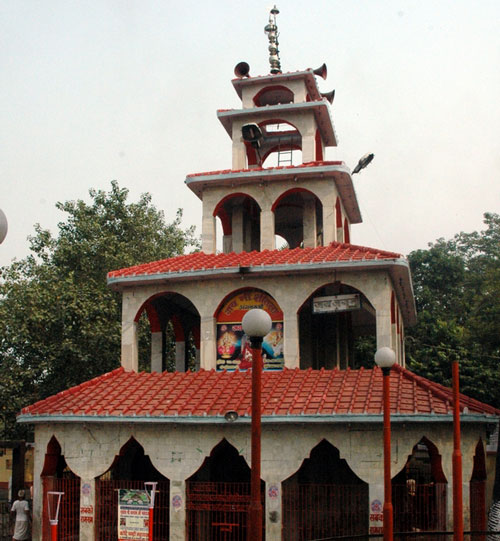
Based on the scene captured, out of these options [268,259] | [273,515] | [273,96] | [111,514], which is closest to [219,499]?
[273,515]

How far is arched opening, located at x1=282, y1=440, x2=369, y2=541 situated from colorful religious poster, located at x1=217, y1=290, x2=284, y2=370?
288cm

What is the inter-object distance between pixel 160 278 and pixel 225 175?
4.04 meters

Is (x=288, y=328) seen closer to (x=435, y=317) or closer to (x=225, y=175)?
(x=225, y=175)

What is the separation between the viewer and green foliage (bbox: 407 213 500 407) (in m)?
32.9

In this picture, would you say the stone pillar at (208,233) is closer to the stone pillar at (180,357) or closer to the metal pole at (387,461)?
the stone pillar at (180,357)

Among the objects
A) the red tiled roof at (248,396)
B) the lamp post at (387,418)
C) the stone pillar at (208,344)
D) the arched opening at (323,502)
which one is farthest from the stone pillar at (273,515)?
the stone pillar at (208,344)

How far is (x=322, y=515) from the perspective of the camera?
65.8 ft

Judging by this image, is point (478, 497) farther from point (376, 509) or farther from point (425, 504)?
point (376, 509)

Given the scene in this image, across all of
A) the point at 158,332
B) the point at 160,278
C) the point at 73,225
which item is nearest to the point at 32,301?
the point at 73,225

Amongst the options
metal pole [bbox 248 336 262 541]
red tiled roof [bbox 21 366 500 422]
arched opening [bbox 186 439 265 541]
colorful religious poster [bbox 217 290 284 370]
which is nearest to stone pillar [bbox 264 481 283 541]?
arched opening [bbox 186 439 265 541]

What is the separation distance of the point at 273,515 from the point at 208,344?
5.38 m

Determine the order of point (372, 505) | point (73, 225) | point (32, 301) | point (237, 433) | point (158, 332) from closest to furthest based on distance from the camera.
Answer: point (372, 505) → point (237, 433) → point (158, 332) → point (32, 301) → point (73, 225)

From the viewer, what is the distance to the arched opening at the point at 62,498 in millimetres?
19312

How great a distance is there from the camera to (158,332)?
25078 millimetres
